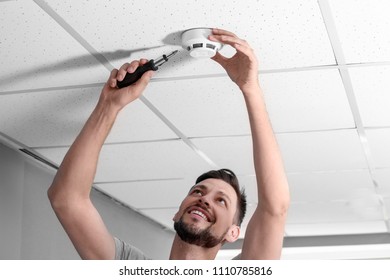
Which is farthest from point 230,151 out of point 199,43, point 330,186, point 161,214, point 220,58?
point 161,214

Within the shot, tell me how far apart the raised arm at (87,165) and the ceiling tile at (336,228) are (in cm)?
A: 275

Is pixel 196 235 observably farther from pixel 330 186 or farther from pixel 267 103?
pixel 330 186

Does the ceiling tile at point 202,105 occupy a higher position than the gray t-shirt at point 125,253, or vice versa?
the ceiling tile at point 202,105

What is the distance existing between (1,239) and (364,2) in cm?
177

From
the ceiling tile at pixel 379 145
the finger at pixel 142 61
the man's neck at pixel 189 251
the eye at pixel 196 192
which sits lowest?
the man's neck at pixel 189 251

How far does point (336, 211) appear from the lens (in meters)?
4.21

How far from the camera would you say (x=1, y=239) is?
2740 millimetres

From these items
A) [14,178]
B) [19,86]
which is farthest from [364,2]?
[14,178]

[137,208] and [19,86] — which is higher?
[137,208]

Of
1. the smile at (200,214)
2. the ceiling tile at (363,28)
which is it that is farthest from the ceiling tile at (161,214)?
the ceiling tile at (363,28)

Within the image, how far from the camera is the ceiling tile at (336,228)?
461 cm

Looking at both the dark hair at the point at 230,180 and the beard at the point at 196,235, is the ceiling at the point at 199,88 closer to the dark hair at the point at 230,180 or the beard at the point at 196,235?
the dark hair at the point at 230,180

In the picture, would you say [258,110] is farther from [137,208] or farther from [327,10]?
[137,208]

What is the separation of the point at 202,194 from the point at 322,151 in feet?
3.18
